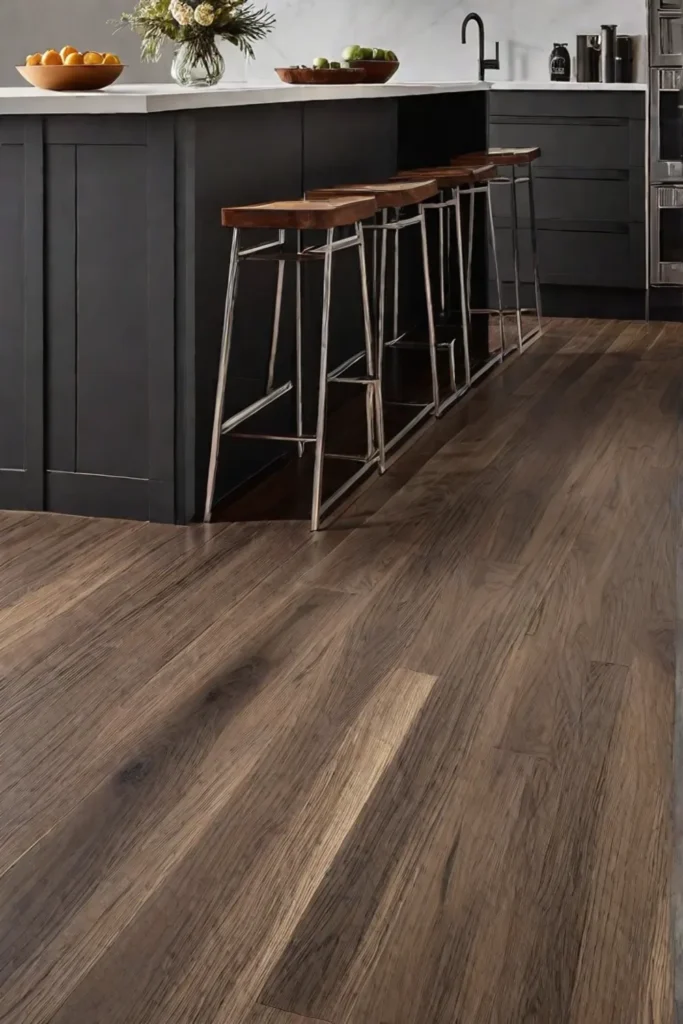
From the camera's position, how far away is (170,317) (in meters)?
3.14

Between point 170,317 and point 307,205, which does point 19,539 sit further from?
point 307,205

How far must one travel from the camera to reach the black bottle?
6758mm

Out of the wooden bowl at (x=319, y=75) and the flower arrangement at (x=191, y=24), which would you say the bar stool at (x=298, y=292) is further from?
the wooden bowl at (x=319, y=75)

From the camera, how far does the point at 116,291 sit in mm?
3176

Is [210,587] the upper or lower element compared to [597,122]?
lower

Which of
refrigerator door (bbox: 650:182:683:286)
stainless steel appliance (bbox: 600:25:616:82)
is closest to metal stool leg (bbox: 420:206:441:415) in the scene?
refrigerator door (bbox: 650:182:683:286)

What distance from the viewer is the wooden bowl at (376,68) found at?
14.9 ft

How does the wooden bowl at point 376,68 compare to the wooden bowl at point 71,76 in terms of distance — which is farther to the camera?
the wooden bowl at point 376,68

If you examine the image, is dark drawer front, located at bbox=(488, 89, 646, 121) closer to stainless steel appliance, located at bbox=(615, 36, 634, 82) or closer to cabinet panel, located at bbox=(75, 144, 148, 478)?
stainless steel appliance, located at bbox=(615, 36, 634, 82)

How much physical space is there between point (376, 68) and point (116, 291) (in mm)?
1912

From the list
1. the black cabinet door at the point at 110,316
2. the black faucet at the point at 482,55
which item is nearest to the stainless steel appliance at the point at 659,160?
the black faucet at the point at 482,55

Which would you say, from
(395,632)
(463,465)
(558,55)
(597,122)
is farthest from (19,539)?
(558,55)

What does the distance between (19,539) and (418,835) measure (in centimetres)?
164

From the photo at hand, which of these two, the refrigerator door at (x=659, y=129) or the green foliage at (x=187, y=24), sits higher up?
the refrigerator door at (x=659, y=129)
